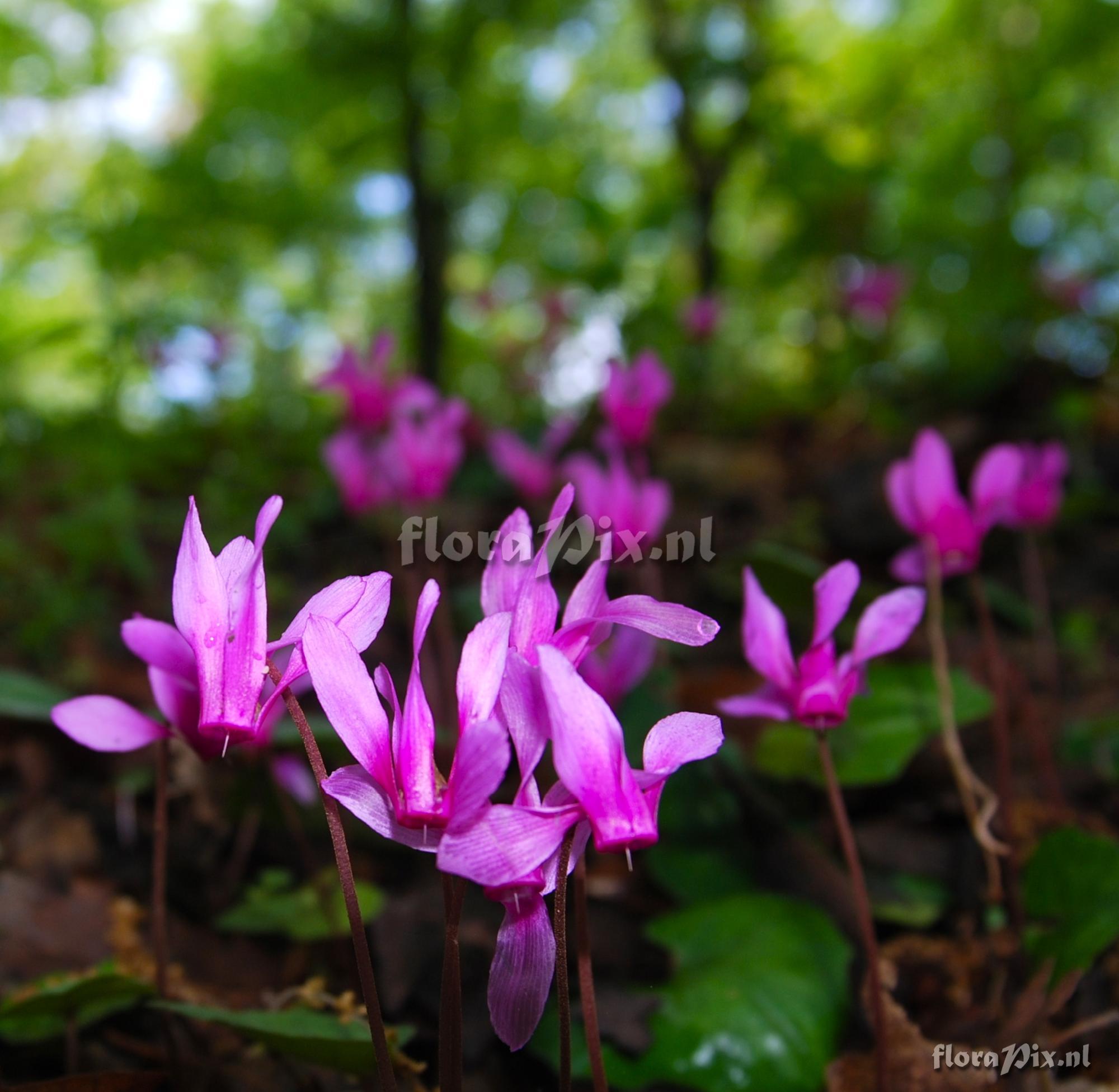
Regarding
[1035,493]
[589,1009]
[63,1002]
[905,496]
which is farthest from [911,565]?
[63,1002]

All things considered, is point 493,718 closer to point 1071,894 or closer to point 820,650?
point 820,650

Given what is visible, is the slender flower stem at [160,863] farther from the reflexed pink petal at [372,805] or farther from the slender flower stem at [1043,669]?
the slender flower stem at [1043,669]

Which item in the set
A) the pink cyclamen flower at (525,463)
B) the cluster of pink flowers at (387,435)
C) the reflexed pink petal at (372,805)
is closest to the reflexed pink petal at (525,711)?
the reflexed pink petal at (372,805)

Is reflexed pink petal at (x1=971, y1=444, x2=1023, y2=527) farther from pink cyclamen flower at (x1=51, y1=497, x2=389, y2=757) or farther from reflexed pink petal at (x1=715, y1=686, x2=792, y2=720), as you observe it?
pink cyclamen flower at (x1=51, y1=497, x2=389, y2=757)

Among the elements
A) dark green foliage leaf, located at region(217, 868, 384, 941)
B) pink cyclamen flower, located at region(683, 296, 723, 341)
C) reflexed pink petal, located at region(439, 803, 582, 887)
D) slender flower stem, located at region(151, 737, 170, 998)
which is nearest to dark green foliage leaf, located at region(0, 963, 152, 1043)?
slender flower stem, located at region(151, 737, 170, 998)

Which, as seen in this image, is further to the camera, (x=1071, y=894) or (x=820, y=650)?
(x=1071, y=894)

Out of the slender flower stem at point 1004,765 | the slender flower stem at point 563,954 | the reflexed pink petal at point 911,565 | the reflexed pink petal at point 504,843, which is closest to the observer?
the reflexed pink petal at point 504,843
